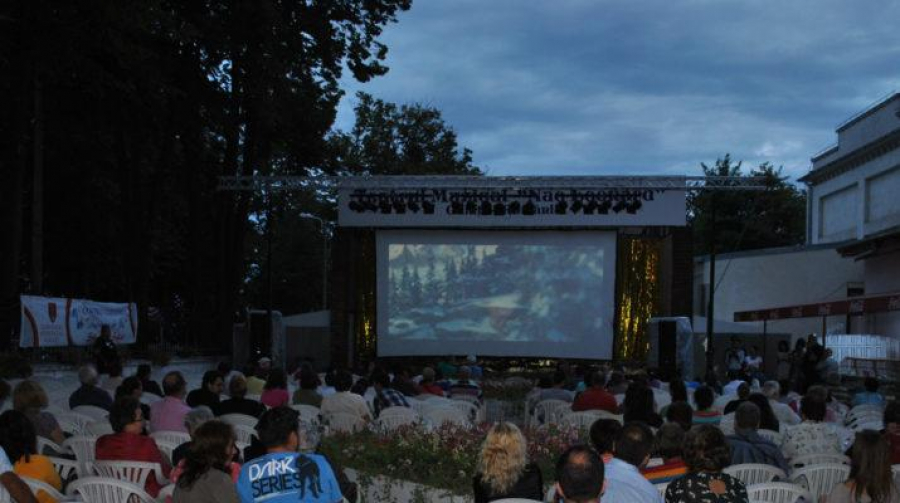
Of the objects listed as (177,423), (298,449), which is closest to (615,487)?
(298,449)

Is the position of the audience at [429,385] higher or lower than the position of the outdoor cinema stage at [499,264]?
lower

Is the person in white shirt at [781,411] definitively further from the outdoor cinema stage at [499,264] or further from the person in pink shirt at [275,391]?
the outdoor cinema stage at [499,264]

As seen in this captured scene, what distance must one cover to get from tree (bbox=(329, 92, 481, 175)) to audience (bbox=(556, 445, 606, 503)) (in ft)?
125

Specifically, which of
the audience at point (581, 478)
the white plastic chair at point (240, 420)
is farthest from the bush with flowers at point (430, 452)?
the audience at point (581, 478)

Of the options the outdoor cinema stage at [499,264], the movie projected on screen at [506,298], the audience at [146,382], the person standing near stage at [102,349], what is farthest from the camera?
the movie projected on screen at [506,298]

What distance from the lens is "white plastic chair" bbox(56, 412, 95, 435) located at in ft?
25.7

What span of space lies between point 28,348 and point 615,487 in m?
12.7

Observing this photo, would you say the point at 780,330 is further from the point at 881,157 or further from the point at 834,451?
the point at 834,451

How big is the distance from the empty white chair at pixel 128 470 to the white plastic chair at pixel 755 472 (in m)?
3.21

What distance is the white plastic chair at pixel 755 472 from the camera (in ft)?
19.6

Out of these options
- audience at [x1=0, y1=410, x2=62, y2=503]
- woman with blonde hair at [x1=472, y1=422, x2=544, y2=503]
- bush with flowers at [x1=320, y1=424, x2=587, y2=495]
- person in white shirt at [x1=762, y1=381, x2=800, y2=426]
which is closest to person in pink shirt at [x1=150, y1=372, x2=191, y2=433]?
bush with flowers at [x1=320, y1=424, x2=587, y2=495]

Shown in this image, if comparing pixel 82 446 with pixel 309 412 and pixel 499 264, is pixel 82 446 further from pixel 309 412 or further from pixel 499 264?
pixel 499 264

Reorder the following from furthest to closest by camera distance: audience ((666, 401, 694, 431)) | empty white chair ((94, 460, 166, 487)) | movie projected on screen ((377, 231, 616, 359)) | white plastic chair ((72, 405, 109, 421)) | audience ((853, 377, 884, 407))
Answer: movie projected on screen ((377, 231, 616, 359)), audience ((853, 377, 884, 407)), white plastic chair ((72, 405, 109, 421)), audience ((666, 401, 694, 431)), empty white chair ((94, 460, 166, 487))

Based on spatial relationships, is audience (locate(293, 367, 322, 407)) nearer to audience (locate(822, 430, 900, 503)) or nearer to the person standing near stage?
the person standing near stage
